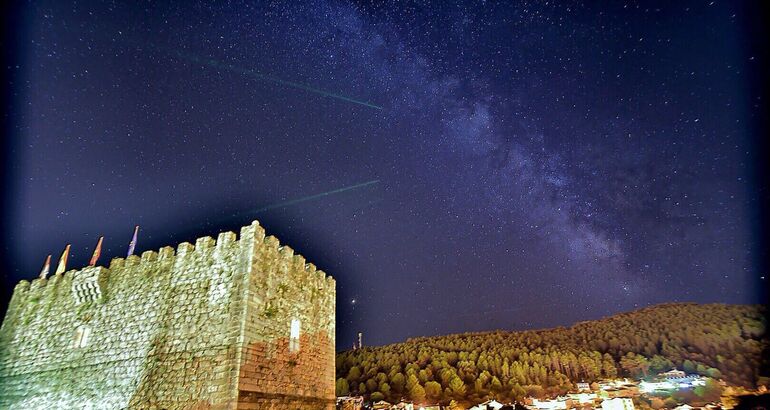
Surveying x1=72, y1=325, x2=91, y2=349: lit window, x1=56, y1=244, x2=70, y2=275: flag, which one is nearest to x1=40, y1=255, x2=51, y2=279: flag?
x1=56, y1=244, x2=70, y2=275: flag

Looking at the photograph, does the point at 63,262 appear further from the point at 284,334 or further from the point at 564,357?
the point at 564,357

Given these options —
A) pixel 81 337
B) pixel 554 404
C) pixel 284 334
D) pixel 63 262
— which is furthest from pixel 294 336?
pixel 554 404

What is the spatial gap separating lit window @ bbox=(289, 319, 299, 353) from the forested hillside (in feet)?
103

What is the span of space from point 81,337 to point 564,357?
53.2 m

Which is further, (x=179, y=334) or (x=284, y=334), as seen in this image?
(x=284, y=334)

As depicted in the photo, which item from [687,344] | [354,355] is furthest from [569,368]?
[354,355]

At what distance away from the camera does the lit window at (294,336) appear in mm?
14492

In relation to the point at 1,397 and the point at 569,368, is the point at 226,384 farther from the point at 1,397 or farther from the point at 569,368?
the point at 569,368

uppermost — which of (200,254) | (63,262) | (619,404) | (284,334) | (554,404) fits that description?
(63,262)

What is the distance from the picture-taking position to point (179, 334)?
12.8 meters

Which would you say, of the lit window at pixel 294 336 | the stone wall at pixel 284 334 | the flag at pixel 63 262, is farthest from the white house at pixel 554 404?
the flag at pixel 63 262

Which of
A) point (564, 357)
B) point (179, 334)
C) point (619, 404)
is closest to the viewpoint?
point (179, 334)

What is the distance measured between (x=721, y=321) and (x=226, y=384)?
215ft

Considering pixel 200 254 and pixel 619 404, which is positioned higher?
pixel 200 254
